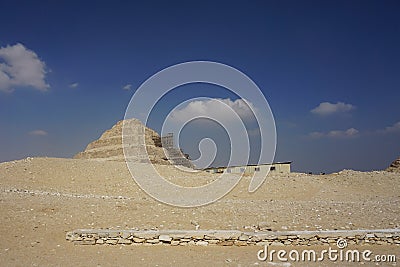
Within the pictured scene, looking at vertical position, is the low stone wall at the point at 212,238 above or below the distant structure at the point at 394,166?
below

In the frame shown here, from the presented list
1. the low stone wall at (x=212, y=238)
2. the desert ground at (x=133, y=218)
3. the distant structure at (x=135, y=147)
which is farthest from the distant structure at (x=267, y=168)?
the low stone wall at (x=212, y=238)

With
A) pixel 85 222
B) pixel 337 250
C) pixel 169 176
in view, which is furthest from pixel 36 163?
pixel 337 250

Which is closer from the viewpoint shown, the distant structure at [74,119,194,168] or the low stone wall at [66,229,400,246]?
the low stone wall at [66,229,400,246]

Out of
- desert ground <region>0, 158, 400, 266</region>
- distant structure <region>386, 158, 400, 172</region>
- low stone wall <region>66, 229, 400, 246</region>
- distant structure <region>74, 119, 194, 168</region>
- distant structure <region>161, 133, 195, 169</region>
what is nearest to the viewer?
desert ground <region>0, 158, 400, 266</region>

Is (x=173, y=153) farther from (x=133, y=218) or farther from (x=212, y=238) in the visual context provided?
(x=212, y=238)

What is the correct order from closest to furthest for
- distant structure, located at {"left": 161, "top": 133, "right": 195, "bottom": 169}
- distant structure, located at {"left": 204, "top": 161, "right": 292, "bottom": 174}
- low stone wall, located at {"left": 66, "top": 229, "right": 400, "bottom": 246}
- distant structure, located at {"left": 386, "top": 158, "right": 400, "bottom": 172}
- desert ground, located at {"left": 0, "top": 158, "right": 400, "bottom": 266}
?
desert ground, located at {"left": 0, "top": 158, "right": 400, "bottom": 266}, low stone wall, located at {"left": 66, "top": 229, "right": 400, "bottom": 246}, distant structure, located at {"left": 204, "top": 161, "right": 292, "bottom": 174}, distant structure, located at {"left": 386, "top": 158, "right": 400, "bottom": 172}, distant structure, located at {"left": 161, "top": 133, "right": 195, "bottom": 169}

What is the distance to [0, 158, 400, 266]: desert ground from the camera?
766 centimetres

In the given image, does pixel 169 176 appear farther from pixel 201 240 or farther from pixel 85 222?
pixel 201 240

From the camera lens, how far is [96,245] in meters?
8.51

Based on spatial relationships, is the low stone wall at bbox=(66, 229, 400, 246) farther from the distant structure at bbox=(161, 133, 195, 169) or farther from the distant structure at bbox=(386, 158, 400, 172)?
the distant structure at bbox=(161, 133, 195, 169)

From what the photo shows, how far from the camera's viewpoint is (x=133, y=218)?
10.6m

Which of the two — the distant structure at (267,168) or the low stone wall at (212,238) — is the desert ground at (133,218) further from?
the distant structure at (267,168)

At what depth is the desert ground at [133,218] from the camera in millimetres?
7656

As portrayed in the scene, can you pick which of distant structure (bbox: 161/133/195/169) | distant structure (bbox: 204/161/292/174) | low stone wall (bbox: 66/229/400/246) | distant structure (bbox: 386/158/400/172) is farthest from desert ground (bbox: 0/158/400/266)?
distant structure (bbox: 161/133/195/169)
